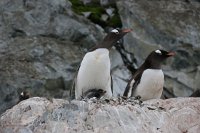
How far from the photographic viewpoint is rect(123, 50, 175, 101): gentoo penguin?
13.3 metres

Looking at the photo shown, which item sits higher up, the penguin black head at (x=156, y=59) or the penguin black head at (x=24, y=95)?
the penguin black head at (x=156, y=59)

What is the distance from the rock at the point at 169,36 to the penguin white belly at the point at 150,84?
222 inches

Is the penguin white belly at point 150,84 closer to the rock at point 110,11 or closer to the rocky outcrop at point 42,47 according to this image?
the rocky outcrop at point 42,47

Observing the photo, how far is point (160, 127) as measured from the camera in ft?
34.1

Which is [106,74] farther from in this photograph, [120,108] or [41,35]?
[41,35]

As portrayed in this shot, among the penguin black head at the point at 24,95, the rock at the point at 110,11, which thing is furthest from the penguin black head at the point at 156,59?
the rock at the point at 110,11

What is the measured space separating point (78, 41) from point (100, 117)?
9.73m

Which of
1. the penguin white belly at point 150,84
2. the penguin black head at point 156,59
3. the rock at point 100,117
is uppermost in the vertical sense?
the rock at point 100,117

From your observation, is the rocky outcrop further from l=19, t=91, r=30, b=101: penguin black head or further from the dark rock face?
l=19, t=91, r=30, b=101: penguin black head

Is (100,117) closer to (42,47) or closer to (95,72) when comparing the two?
(95,72)

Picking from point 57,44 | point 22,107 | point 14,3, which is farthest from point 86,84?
point 14,3

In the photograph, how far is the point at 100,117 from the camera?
10375 millimetres

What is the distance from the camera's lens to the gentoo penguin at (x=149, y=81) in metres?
13.3

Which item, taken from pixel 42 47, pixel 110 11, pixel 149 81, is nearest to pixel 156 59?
pixel 149 81
